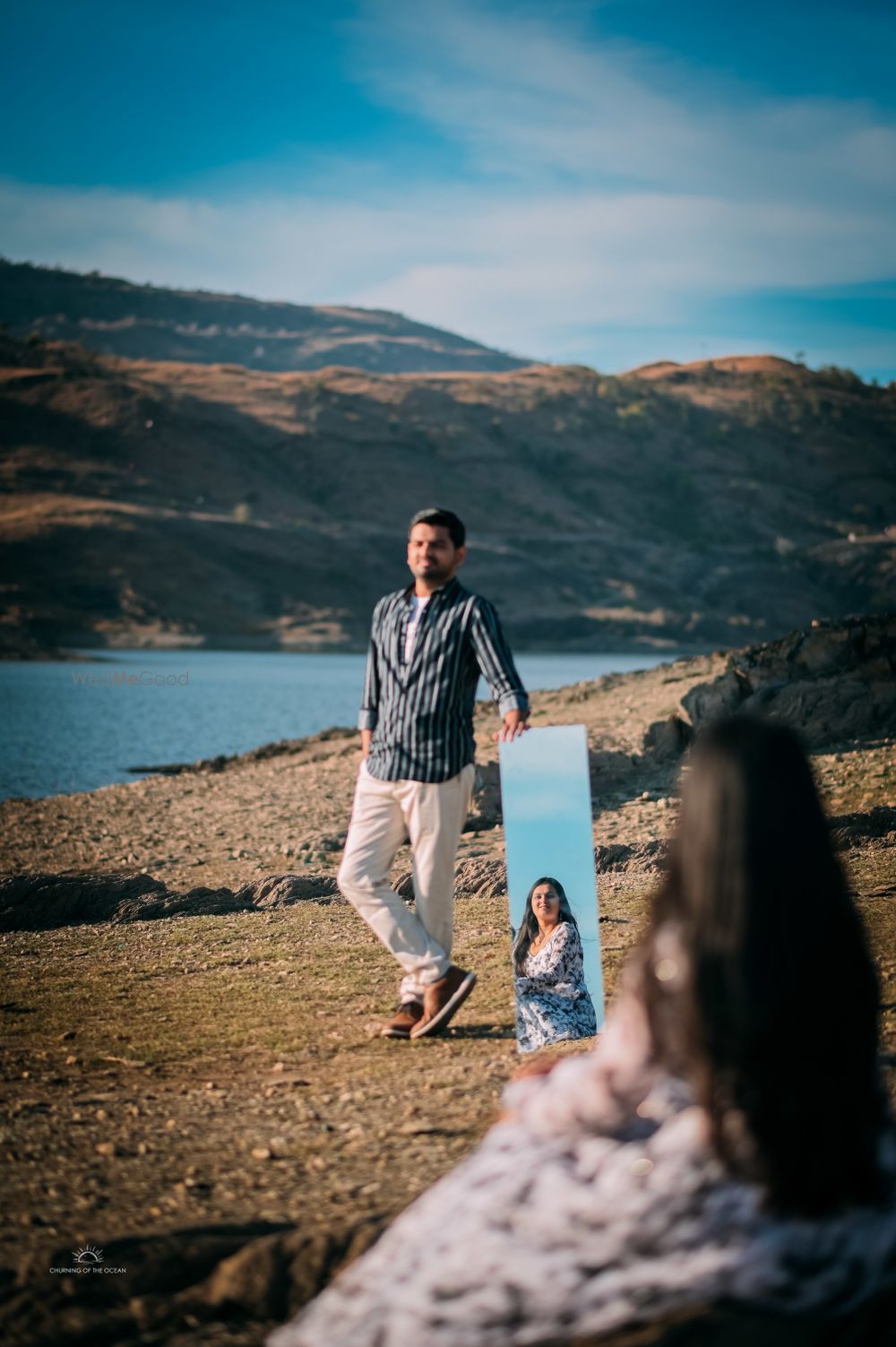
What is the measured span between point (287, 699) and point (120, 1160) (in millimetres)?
41398

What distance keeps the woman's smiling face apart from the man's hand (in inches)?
27.6

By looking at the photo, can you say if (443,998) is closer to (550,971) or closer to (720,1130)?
(550,971)

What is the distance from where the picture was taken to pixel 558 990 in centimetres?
529

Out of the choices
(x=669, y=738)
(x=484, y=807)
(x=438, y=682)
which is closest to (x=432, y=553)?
(x=438, y=682)

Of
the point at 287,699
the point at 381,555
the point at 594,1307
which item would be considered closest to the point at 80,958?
the point at 594,1307

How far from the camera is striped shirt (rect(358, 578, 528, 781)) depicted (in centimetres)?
495

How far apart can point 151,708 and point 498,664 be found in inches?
1491

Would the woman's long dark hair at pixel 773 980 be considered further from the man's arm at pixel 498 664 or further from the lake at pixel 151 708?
the lake at pixel 151 708

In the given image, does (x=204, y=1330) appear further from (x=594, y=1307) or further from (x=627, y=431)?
(x=627, y=431)

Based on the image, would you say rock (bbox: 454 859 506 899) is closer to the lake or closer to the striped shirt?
the striped shirt

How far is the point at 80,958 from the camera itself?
7773 millimetres

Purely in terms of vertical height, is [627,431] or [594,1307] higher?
[627,431]

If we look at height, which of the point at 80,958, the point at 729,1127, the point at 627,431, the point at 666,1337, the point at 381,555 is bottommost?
the point at 80,958
